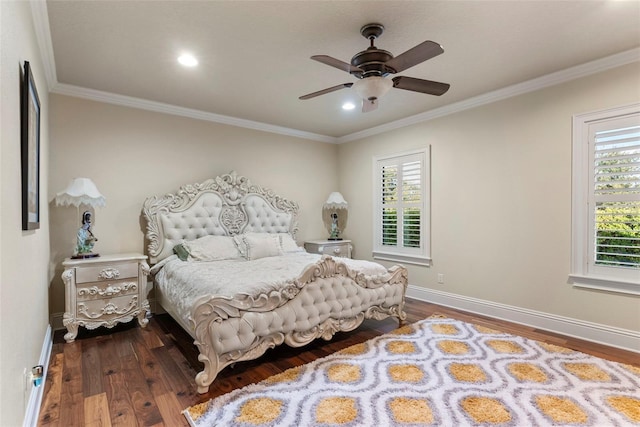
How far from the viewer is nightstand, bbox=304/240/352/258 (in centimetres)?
514

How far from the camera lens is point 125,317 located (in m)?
3.40

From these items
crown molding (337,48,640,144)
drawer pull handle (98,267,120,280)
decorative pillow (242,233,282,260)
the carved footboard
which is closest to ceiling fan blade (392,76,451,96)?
crown molding (337,48,640,144)

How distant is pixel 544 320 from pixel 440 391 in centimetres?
197

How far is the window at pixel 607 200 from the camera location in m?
2.87

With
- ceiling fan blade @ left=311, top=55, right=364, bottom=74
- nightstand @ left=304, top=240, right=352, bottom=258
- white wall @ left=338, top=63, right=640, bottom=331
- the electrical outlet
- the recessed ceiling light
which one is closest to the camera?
the electrical outlet

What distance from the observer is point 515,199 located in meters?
3.65

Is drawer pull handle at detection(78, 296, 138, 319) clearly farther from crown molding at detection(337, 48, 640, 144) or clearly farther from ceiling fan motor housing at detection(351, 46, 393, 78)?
crown molding at detection(337, 48, 640, 144)

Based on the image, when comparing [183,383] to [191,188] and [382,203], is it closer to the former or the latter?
[191,188]

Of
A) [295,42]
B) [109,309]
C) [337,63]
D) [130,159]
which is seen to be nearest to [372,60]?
[337,63]

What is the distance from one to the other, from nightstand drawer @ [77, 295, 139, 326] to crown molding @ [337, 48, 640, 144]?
13.8 feet

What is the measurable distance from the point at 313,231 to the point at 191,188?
224cm

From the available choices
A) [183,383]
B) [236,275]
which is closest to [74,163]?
[236,275]

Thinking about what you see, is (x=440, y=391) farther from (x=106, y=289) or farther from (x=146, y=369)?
(x=106, y=289)

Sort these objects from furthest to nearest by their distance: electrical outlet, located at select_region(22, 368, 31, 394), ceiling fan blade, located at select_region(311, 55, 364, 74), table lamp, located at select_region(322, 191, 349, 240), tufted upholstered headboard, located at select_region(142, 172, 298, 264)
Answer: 1. table lamp, located at select_region(322, 191, 349, 240)
2. tufted upholstered headboard, located at select_region(142, 172, 298, 264)
3. ceiling fan blade, located at select_region(311, 55, 364, 74)
4. electrical outlet, located at select_region(22, 368, 31, 394)
